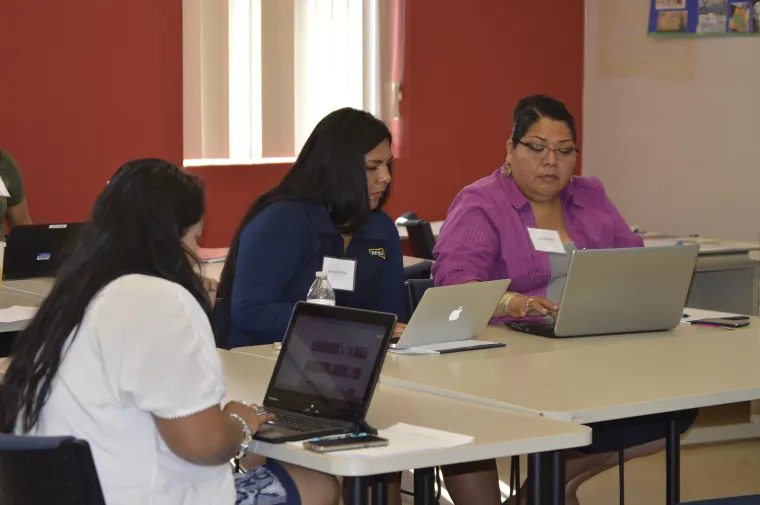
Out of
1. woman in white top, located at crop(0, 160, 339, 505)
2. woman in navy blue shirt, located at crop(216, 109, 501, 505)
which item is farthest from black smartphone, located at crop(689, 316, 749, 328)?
woman in white top, located at crop(0, 160, 339, 505)

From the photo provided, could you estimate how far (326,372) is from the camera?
2.26 metres

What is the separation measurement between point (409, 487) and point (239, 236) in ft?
4.52

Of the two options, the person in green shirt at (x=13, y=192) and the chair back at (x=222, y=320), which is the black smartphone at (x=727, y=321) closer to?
the chair back at (x=222, y=320)

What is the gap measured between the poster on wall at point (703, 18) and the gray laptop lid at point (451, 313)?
378 cm

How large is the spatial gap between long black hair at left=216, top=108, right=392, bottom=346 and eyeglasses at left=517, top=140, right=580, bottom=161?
56 centimetres

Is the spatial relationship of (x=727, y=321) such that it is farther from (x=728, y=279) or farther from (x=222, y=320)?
(x=728, y=279)

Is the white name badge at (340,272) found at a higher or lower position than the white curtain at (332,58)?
lower

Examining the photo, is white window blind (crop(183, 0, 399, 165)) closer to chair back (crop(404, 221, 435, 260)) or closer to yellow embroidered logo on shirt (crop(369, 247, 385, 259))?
chair back (crop(404, 221, 435, 260))

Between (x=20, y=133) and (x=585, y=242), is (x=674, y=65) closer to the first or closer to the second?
(x=585, y=242)

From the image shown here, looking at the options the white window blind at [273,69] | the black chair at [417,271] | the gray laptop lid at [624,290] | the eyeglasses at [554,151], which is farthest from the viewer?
the white window blind at [273,69]

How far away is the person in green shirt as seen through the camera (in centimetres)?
505

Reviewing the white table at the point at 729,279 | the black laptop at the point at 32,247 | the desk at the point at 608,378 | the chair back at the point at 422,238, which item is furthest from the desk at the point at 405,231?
the desk at the point at 608,378

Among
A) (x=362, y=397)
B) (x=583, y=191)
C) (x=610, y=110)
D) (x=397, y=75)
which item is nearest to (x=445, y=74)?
(x=397, y=75)

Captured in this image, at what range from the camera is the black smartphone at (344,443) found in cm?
199
